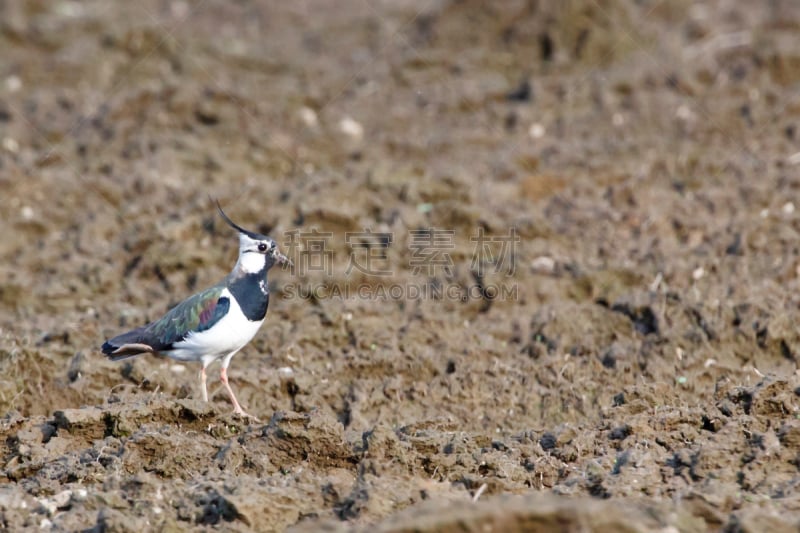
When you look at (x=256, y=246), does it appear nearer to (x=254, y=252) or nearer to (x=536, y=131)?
(x=254, y=252)

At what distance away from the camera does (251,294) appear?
6.80 metres

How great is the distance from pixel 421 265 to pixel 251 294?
242 centimetres

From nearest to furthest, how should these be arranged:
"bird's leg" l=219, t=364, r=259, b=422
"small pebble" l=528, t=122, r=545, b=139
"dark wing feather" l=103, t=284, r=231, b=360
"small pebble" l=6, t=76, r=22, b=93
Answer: "bird's leg" l=219, t=364, r=259, b=422 → "dark wing feather" l=103, t=284, r=231, b=360 → "small pebble" l=528, t=122, r=545, b=139 → "small pebble" l=6, t=76, r=22, b=93

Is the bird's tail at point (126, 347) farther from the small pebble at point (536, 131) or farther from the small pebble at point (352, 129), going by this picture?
the small pebble at point (536, 131)

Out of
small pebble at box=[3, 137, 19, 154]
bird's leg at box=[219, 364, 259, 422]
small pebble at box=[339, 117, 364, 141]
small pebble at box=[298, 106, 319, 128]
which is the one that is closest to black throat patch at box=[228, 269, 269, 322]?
bird's leg at box=[219, 364, 259, 422]

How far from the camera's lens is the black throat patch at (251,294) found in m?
6.74

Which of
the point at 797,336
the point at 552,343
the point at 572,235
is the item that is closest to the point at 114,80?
the point at 572,235

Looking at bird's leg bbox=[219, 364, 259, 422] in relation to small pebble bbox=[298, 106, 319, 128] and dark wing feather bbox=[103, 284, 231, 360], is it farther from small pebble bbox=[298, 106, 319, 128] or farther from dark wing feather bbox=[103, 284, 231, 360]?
small pebble bbox=[298, 106, 319, 128]

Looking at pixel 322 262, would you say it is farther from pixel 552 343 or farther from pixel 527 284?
pixel 552 343

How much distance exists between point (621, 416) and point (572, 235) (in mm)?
3604

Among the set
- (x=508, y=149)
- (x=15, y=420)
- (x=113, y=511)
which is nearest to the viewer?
(x=113, y=511)

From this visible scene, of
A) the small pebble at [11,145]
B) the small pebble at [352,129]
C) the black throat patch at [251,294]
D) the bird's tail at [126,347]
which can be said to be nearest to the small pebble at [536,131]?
the small pebble at [352,129]

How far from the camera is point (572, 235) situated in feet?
30.3

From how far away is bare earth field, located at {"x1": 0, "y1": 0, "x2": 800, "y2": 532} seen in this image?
4.88 m
